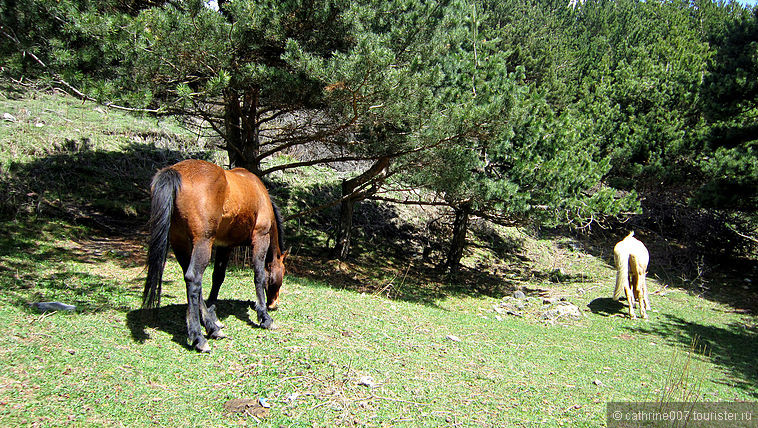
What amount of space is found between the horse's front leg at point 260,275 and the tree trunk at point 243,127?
9.34 ft

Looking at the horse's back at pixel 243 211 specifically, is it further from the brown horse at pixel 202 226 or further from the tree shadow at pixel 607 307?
the tree shadow at pixel 607 307

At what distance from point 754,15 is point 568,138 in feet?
20.7

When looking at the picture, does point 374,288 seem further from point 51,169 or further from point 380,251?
point 51,169

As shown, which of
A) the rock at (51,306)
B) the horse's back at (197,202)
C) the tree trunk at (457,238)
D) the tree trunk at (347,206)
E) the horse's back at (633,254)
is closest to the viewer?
the horse's back at (197,202)

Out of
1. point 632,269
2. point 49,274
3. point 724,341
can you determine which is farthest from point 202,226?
point 724,341

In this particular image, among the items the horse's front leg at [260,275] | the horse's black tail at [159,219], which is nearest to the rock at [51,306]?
the horse's black tail at [159,219]

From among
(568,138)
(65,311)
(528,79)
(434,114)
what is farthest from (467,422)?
(528,79)

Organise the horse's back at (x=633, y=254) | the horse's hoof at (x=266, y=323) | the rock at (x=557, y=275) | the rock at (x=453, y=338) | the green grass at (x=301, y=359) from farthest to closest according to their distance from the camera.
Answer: the rock at (x=557, y=275) → the horse's back at (x=633, y=254) → the rock at (x=453, y=338) → the horse's hoof at (x=266, y=323) → the green grass at (x=301, y=359)

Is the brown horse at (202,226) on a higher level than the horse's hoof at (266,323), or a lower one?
higher

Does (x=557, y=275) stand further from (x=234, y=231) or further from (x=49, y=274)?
(x=49, y=274)

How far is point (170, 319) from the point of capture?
15.9ft

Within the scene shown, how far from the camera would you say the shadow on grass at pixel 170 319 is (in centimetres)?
438

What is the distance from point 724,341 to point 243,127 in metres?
9.12

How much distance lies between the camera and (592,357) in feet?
19.7
